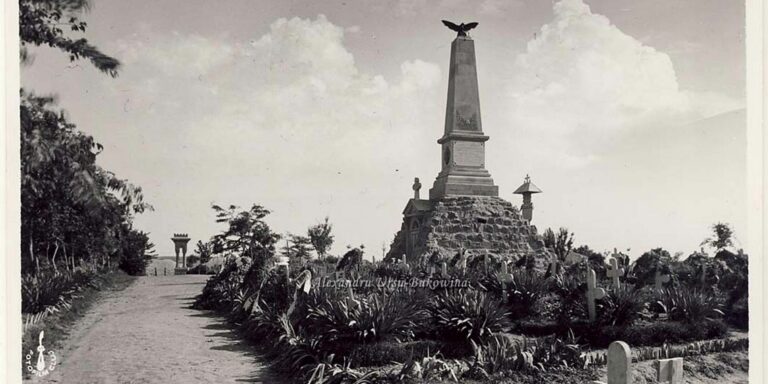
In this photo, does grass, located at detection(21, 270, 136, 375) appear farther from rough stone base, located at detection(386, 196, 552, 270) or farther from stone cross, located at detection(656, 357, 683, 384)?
rough stone base, located at detection(386, 196, 552, 270)

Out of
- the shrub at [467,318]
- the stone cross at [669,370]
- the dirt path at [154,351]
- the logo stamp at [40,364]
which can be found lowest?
the dirt path at [154,351]

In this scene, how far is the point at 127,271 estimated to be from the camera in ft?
94.7

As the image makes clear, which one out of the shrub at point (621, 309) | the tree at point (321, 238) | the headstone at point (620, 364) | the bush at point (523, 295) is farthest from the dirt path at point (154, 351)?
the tree at point (321, 238)

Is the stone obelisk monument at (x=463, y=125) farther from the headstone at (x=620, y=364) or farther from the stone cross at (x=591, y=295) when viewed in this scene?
the headstone at (x=620, y=364)

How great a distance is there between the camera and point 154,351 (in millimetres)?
7883

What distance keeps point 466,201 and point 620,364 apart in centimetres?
1620

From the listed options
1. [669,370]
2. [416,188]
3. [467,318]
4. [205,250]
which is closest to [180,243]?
[205,250]

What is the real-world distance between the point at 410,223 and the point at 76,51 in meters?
17.0

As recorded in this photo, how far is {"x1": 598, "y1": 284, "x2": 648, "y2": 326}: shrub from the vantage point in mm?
8688

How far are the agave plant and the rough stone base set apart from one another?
31.2 ft

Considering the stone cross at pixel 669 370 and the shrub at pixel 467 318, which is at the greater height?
the stone cross at pixel 669 370

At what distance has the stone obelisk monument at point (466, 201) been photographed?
19.8 meters

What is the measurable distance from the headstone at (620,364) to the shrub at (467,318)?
10.7ft

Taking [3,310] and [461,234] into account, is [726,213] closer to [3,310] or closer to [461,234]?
[3,310]
